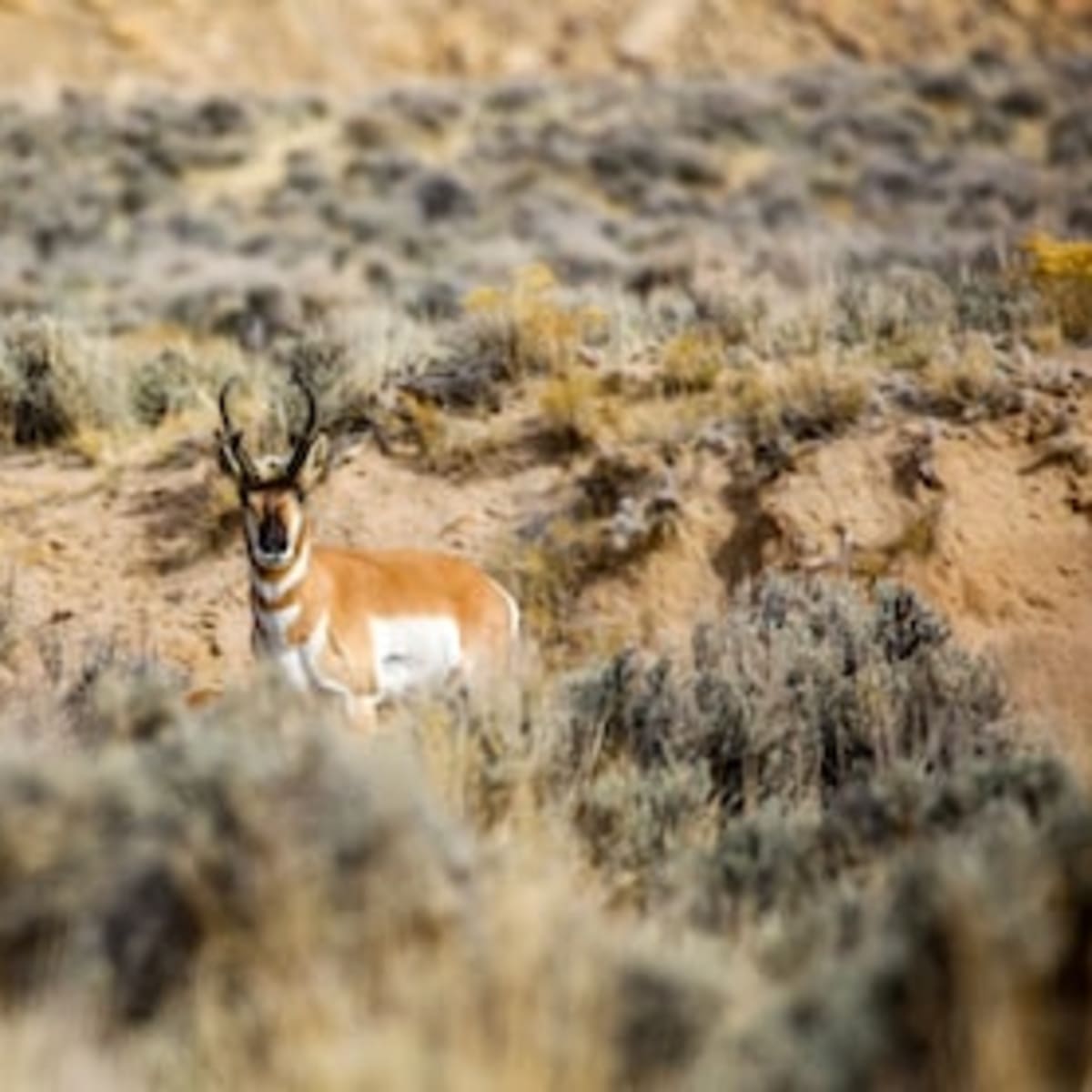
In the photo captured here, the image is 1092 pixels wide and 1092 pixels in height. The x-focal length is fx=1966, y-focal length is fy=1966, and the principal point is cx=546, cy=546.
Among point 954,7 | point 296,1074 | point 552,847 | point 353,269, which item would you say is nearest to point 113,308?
point 353,269

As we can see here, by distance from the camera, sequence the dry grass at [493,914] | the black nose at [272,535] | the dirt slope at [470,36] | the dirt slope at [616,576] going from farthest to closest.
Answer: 1. the dirt slope at [470,36]
2. the dirt slope at [616,576]
3. the black nose at [272,535]
4. the dry grass at [493,914]

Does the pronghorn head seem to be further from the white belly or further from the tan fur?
the white belly

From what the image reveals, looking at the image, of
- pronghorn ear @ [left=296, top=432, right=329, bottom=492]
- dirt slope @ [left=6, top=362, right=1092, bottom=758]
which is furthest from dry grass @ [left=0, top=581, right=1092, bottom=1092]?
dirt slope @ [left=6, top=362, right=1092, bottom=758]

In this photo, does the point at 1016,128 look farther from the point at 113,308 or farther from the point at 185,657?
the point at 185,657

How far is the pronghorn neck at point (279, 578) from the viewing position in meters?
8.03

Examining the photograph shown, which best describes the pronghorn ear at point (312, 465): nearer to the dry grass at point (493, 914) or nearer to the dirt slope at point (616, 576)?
the dirt slope at point (616, 576)

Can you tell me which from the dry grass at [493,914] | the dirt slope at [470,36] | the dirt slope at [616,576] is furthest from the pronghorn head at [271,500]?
the dirt slope at [470,36]

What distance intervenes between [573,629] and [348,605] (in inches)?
82.2

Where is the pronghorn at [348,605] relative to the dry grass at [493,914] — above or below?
above

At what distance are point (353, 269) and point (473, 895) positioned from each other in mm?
17870

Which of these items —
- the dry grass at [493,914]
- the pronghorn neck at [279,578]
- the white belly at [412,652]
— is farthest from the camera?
the white belly at [412,652]

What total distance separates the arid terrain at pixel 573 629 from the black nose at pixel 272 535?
0.75 metres

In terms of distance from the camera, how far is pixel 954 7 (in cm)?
4219

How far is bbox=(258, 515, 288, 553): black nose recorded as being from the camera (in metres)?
7.90
